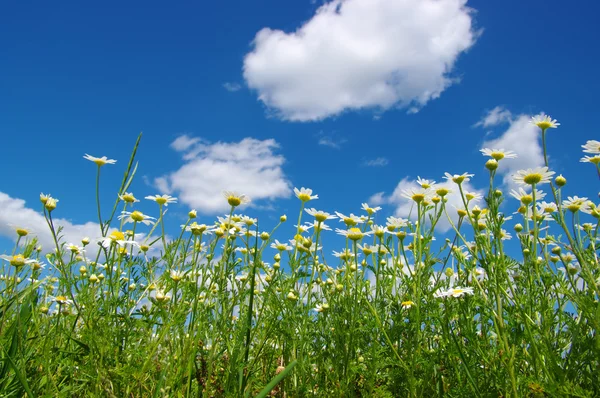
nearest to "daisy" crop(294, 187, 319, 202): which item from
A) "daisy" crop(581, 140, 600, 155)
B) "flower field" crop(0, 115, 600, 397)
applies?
"flower field" crop(0, 115, 600, 397)

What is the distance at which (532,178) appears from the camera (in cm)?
290

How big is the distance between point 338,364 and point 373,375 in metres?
0.23

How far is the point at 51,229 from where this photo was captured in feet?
8.75

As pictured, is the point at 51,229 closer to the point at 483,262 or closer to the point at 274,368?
the point at 274,368

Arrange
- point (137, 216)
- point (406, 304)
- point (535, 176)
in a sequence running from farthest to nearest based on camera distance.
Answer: point (137, 216)
point (406, 304)
point (535, 176)

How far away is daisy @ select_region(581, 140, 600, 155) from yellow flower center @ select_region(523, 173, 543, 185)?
1.32 ft

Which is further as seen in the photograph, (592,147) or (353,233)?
(353,233)

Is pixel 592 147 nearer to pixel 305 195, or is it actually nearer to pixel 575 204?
pixel 575 204

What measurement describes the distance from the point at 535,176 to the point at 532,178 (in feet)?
0.07

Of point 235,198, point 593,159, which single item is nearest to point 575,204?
point 593,159

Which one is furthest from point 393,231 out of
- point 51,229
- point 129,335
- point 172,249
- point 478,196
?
point 51,229

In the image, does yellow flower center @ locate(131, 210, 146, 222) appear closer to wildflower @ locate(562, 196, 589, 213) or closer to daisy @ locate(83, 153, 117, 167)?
daisy @ locate(83, 153, 117, 167)

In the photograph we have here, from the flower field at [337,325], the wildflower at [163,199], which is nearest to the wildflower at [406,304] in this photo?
the flower field at [337,325]

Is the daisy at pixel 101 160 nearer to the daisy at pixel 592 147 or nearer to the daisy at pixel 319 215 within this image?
the daisy at pixel 319 215
